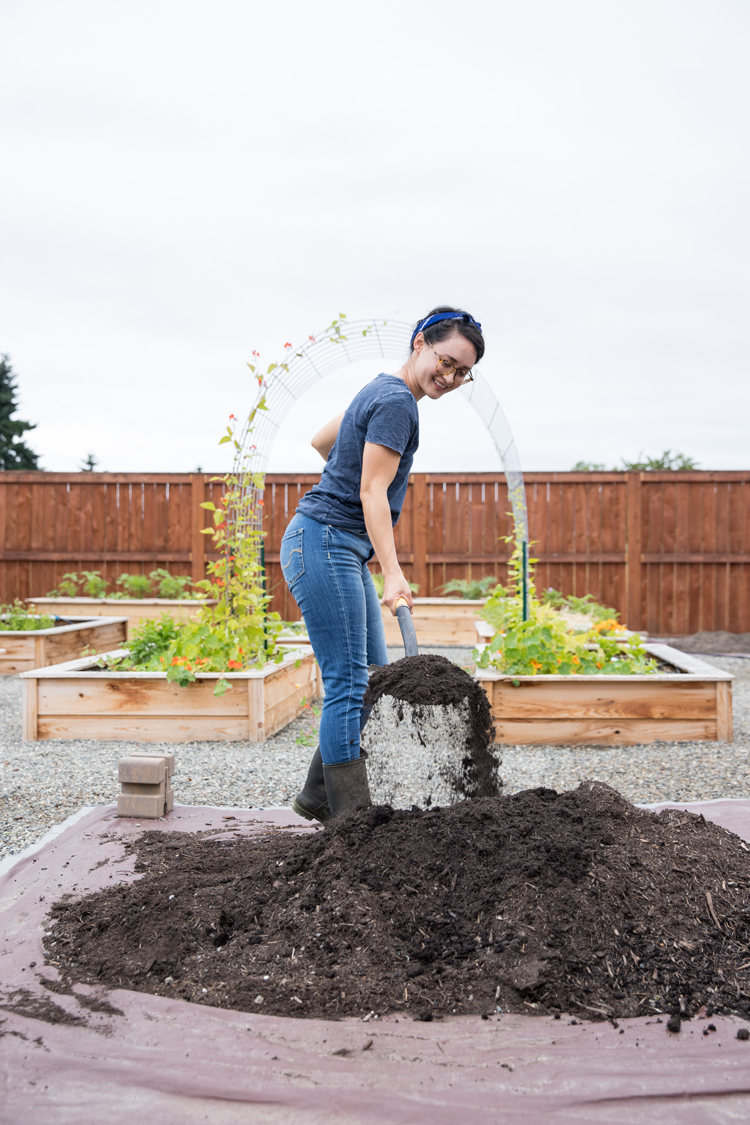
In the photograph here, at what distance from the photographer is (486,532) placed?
28.4 ft

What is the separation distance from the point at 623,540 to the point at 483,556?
1.72 metres

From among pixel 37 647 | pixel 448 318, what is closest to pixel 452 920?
pixel 448 318

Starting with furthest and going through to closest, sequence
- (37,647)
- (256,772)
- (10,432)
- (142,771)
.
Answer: (10,432) → (37,647) → (256,772) → (142,771)

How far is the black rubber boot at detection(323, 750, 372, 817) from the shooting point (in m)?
1.83

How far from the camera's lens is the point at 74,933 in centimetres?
152

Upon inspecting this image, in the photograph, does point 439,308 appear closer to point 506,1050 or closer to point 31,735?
point 506,1050

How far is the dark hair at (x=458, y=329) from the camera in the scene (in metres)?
1.79

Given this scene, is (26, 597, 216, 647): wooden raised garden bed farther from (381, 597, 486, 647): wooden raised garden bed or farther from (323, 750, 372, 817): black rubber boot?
(323, 750, 372, 817): black rubber boot

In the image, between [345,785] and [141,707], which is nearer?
[345,785]

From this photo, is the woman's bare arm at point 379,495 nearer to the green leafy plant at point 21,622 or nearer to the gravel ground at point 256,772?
the gravel ground at point 256,772

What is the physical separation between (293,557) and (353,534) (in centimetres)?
17

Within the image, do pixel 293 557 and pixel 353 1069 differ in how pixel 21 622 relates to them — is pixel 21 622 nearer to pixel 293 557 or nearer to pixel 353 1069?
pixel 293 557

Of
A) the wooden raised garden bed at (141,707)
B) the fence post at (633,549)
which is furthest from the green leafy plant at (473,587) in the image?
the wooden raised garden bed at (141,707)

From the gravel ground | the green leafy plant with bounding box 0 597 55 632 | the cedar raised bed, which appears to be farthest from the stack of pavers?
the cedar raised bed
